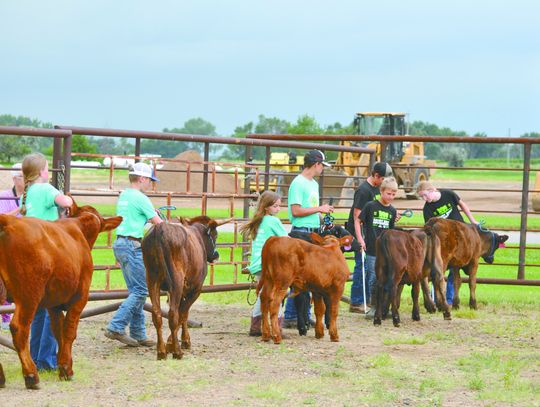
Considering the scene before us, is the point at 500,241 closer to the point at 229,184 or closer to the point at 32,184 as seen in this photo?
the point at 32,184

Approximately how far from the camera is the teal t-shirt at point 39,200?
25.4 ft

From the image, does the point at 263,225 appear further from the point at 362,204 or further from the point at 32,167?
the point at 32,167

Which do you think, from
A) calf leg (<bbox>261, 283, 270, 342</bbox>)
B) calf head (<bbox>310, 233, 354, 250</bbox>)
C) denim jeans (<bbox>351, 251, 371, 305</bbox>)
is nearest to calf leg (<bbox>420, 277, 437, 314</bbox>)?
denim jeans (<bbox>351, 251, 371, 305</bbox>)

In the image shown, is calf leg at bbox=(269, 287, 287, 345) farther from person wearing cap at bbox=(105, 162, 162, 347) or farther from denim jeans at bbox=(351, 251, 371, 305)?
denim jeans at bbox=(351, 251, 371, 305)

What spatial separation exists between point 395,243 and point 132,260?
3.13 m

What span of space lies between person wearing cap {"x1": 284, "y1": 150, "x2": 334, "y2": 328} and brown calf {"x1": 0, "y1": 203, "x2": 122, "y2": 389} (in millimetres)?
2901

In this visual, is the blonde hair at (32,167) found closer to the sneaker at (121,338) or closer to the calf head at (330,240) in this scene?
the sneaker at (121,338)

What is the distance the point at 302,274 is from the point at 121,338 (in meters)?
1.70

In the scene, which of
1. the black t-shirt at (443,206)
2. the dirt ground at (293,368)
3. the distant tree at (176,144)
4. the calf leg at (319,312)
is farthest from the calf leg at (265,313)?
the distant tree at (176,144)

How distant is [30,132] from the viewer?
9.07 metres

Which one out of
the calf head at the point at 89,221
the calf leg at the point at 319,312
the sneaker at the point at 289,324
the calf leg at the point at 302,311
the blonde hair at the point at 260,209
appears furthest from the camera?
the sneaker at the point at 289,324

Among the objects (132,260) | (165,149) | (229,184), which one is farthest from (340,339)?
(165,149)

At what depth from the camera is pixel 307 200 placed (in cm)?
1016

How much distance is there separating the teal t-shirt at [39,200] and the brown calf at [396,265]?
162 inches
